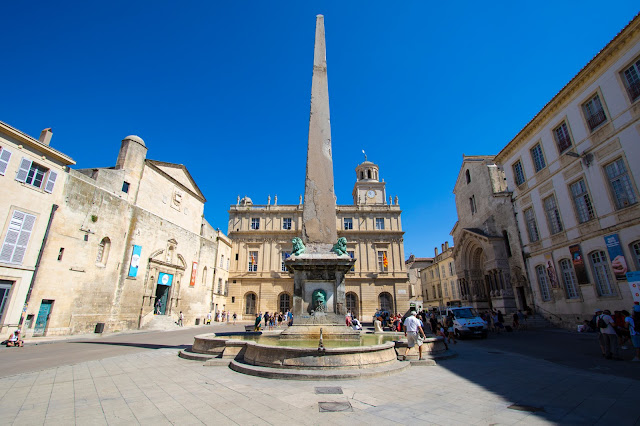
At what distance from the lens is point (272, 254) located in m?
36.0

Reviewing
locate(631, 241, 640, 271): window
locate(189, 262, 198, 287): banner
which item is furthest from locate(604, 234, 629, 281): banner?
locate(189, 262, 198, 287): banner

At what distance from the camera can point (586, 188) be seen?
15281 millimetres

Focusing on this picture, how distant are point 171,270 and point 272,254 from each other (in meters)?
12.9

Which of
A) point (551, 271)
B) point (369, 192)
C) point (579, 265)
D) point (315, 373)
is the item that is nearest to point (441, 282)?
point (369, 192)

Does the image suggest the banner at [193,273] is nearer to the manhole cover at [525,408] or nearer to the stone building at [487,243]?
the stone building at [487,243]

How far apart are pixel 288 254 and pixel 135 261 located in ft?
58.9

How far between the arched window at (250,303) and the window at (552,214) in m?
28.5

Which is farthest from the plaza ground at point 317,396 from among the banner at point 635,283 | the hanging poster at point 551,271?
the hanging poster at point 551,271

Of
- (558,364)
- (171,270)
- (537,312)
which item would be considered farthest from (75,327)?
(537,312)

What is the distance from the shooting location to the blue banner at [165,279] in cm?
2351

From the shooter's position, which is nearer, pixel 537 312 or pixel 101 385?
pixel 101 385

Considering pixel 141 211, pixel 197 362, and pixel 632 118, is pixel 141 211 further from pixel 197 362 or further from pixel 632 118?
pixel 632 118

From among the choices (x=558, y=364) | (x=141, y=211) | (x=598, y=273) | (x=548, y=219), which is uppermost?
(x=141, y=211)

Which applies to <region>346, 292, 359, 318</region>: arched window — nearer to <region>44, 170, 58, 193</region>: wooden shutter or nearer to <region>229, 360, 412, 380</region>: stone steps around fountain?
<region>44, 170, 58, 193</region>: wooden shutter
